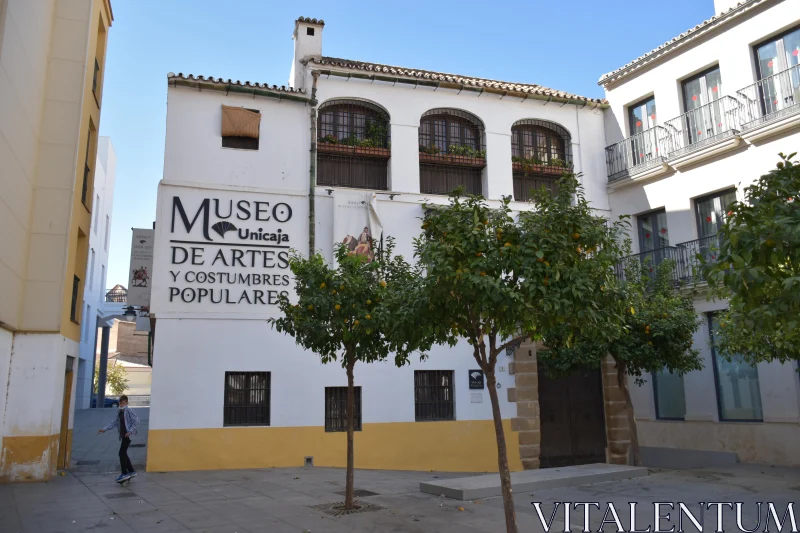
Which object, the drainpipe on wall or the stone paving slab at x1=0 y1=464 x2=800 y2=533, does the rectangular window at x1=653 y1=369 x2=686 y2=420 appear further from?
the drainpipe on wall

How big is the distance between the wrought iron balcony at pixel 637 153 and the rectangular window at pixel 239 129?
1022 centimetres

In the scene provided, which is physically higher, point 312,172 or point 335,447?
point 312,172

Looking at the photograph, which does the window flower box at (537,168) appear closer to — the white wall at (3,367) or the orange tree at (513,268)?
the orange tree at (513,268)

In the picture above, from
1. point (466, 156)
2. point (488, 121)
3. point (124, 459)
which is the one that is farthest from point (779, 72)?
point (124, 459)

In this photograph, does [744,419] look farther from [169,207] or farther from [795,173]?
[169,207]

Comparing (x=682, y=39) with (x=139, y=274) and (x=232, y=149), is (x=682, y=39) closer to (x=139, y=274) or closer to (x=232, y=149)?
(x=232, y=149)

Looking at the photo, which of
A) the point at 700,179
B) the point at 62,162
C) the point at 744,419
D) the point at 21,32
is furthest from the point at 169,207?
the point at 744,419

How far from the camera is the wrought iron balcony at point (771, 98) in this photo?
14555 mm

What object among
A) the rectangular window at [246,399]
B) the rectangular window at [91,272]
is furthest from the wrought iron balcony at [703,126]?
the rectangular window at [91,272]

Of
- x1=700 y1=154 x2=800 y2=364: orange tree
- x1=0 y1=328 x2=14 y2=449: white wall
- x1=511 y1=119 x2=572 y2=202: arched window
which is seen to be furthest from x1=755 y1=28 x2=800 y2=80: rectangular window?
x1=0 y1=328 x2=14 y2=449: white wall

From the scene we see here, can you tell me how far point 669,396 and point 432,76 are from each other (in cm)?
1084

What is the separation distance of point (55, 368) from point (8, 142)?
4.59 m

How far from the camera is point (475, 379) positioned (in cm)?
1653

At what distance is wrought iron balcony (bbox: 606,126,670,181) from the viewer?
58.4 ft
